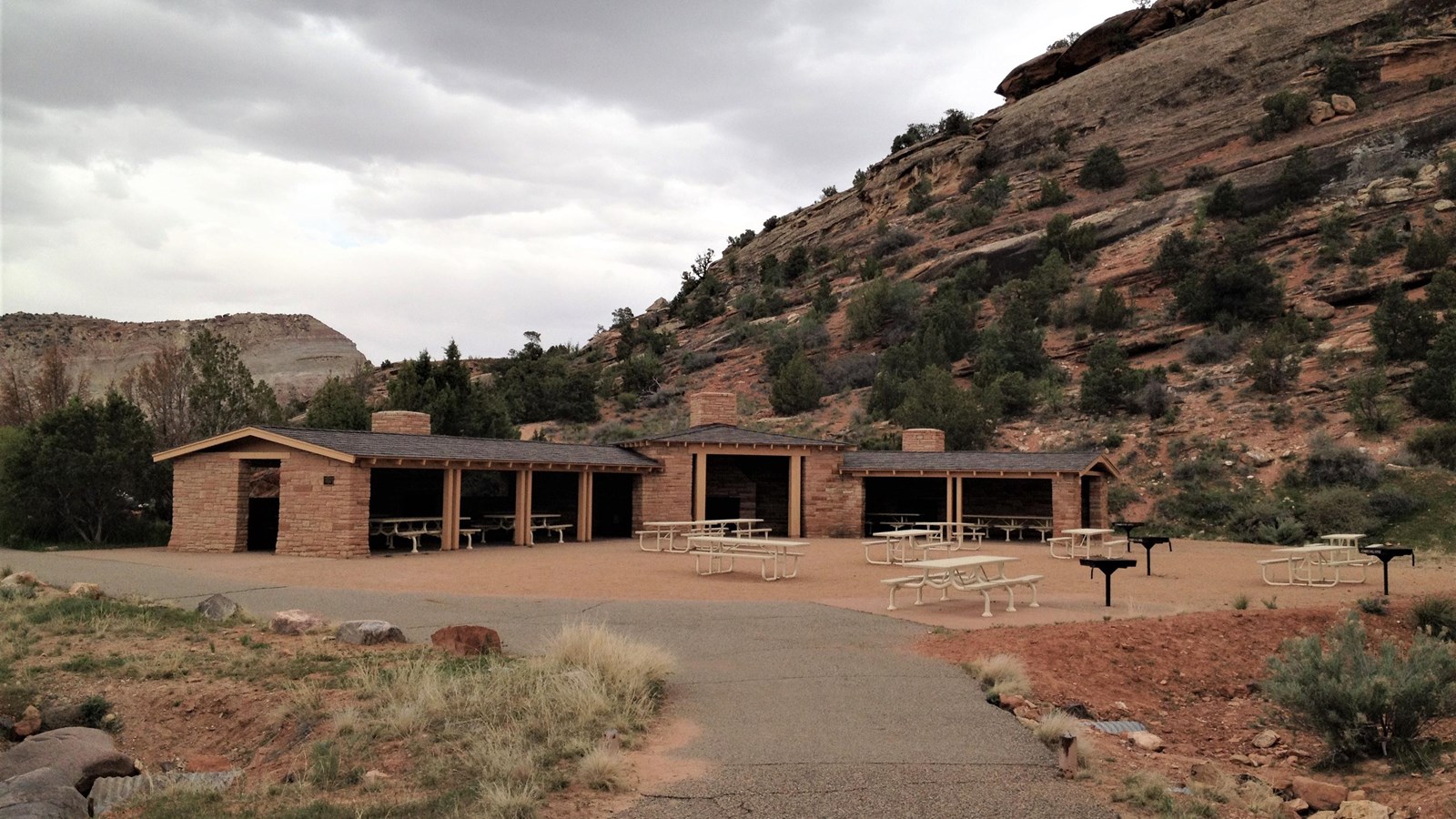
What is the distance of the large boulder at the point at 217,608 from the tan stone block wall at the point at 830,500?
1545cm

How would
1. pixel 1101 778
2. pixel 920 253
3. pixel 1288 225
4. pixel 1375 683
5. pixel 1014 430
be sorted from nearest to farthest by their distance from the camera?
pixel 1101 778
pixel 1375 683
pixel 1014 430
pixel 1288 225
pixel 920 253

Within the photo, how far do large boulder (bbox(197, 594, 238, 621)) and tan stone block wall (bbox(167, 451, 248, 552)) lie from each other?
8.42m

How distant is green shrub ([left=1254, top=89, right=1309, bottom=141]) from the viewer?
4303 centimetres

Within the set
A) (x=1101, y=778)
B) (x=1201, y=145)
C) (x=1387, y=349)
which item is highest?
(x=1201, y=145)

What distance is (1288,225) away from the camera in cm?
3834

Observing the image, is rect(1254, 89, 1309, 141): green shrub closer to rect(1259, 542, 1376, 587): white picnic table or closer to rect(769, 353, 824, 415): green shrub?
rect(769, 353, 824, 415): green shrub

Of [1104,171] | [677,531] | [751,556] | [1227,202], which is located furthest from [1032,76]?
[751,556]

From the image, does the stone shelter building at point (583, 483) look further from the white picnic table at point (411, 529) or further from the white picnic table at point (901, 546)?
the white picnic table at point (901, 546)

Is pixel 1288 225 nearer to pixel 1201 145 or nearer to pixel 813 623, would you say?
pixel 1201 145

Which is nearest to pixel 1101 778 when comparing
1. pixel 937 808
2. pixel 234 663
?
pixel 937 808

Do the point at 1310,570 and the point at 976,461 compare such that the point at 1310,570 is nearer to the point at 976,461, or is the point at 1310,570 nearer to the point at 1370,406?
the point at 976,461

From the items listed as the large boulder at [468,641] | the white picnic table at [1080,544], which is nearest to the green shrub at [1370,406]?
the white picnic table at [1080,544]

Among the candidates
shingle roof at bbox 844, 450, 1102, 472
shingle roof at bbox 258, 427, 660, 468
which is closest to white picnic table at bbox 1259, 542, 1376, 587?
shingle roof at bbox 844, 450, 1102, 472

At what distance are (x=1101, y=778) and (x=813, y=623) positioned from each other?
4819mm
